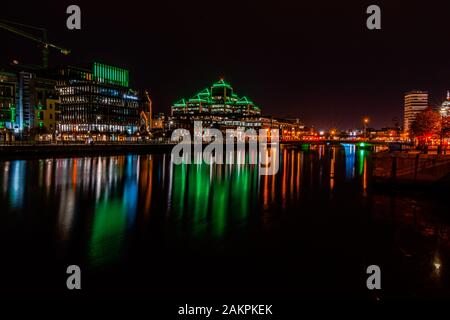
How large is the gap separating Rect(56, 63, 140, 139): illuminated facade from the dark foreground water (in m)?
86.9

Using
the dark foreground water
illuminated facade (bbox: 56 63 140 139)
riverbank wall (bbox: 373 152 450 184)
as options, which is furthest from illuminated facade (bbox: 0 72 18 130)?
riverbank wall (bbox: 373 152 450 184)

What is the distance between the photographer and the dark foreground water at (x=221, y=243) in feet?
33.4

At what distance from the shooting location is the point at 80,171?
37000 mm

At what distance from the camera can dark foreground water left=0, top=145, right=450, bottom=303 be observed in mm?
10172

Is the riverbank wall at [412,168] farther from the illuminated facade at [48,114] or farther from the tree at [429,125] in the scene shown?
the illuminated facade at [48,114]

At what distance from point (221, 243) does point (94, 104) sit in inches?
4124

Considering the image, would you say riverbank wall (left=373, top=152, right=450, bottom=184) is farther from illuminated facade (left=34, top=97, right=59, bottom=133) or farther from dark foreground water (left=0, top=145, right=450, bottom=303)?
illuminated facade (left=34, top=97, right=59, bottom=133)

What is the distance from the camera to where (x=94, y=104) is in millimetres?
110375

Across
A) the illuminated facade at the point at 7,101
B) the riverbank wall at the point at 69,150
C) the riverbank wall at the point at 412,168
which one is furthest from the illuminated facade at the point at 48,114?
the riverbank wall at the point at 412,168

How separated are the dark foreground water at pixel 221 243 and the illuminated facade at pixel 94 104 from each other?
285ft

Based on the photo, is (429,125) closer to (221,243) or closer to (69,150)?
(221,243)
